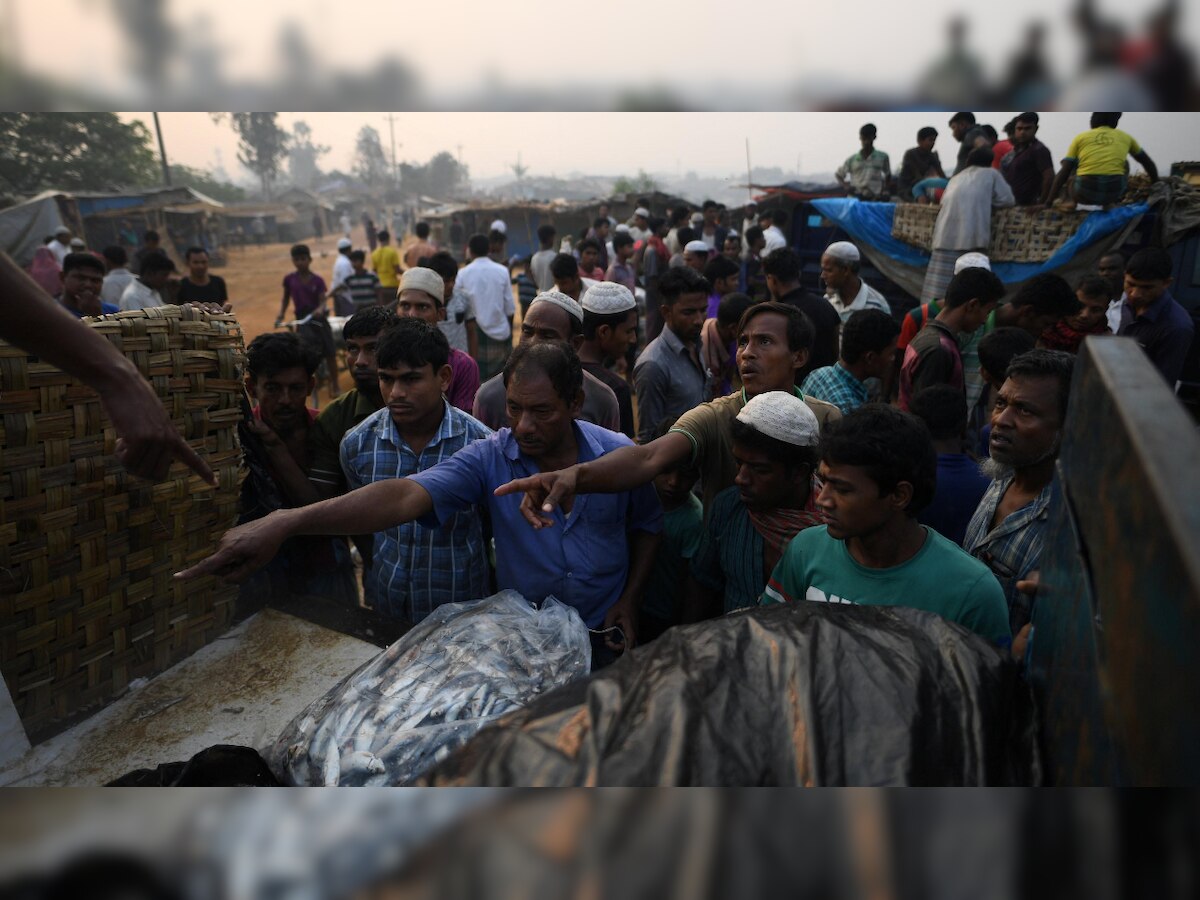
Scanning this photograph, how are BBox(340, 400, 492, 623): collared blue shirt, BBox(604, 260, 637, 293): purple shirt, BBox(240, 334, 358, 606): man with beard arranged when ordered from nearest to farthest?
BBox(340, 400, 492, 623): collared blue shirt < BBox(240, 334, 358, 606): man with beard < BBox(604, 260, 637, 293): purple shirt

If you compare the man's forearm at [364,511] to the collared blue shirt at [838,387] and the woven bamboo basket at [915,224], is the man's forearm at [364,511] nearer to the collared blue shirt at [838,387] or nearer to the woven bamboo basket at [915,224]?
the collared blue shirt at [838,387]

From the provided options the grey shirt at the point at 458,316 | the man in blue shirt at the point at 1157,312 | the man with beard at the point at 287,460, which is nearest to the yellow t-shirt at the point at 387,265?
the grey shirt at the point at 458,316

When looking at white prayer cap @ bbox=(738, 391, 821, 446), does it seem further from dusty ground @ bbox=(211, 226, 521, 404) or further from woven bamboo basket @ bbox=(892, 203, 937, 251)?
dusty ground @ bbox=(211, 226, 521, 404)

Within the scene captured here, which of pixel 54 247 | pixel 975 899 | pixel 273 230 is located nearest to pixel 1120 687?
pixel 975 899

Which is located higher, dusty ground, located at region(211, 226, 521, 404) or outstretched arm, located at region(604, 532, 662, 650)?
dusty ground, located at region(211, 226, 521, 404)

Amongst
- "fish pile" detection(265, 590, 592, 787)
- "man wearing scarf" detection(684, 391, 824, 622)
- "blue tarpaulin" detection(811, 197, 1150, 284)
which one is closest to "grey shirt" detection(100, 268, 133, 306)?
"man wearing scarf" detection(684, 391, 824, 622)

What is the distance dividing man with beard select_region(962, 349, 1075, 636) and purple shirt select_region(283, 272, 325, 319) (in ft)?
34.2

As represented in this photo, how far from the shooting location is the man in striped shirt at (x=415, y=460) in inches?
106

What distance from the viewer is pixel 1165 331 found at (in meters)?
5.17

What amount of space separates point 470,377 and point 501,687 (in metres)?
3.20

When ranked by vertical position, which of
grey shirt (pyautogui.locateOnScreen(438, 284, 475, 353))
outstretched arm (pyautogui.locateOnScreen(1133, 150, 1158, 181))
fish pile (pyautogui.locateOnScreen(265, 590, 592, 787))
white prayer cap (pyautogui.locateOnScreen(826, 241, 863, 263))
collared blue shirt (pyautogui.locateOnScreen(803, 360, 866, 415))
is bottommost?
fish pile (pyautogui.locateOnScreen(265, 590, 592, 787))

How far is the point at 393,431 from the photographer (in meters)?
2.99

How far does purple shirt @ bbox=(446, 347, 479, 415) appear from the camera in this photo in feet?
14.3

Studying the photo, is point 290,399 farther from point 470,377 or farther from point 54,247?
point 54,247
